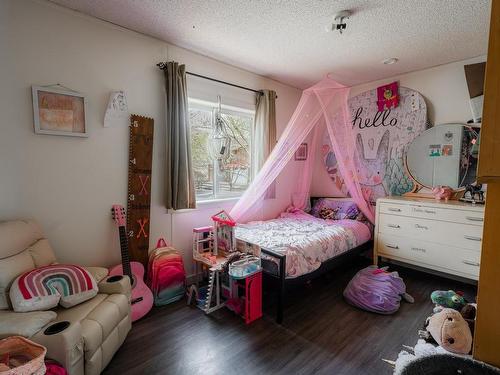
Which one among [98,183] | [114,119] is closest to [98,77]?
[114,119]

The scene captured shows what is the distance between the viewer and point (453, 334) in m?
1.07

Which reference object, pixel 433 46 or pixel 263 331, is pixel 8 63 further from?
pixel 433 46

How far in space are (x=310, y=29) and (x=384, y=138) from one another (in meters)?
2.09

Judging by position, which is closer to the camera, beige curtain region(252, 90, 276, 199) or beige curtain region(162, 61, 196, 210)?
beige curtain region(162, 61, 196, 210)

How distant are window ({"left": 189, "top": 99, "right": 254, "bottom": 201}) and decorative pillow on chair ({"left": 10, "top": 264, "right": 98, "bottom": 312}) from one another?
1581 mm

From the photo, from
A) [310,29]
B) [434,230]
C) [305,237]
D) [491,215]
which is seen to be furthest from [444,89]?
[491,215]

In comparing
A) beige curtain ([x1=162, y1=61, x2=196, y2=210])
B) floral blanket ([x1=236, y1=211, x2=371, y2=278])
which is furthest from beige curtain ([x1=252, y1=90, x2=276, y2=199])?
beige curtain ([x1=162, y1=61, x2=196, y2=210])

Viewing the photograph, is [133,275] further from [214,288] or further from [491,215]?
[491,215]

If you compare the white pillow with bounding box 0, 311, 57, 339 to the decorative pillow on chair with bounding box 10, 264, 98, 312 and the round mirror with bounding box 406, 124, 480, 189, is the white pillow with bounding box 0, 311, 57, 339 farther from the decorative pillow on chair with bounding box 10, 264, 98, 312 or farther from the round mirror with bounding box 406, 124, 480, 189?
the round mirror with bounding box 406, 124, 480, 189

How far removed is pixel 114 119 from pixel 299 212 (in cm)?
286

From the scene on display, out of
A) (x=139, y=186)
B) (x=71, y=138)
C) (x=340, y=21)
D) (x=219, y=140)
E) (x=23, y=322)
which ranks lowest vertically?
(x=23, y=322)

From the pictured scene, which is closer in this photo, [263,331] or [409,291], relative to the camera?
[263,331]

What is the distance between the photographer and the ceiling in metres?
2.02

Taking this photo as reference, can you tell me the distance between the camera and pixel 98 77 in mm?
2281
